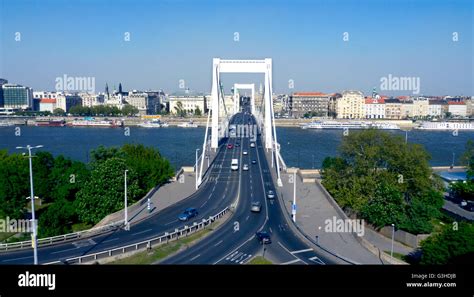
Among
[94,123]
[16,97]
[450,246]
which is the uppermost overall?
[16,97]

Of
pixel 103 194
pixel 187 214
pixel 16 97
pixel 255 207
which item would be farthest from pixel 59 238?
pixel 16 97

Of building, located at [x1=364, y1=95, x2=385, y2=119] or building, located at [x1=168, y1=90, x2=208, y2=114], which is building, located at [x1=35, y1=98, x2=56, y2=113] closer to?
building, located at [x1=168, y1=90, x2=208, y2=114]

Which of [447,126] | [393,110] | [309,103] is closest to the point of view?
[447,126]

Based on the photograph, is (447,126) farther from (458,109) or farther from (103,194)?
(103,194)

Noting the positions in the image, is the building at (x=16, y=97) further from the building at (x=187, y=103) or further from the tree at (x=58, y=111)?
the building at (x=187, y=103)

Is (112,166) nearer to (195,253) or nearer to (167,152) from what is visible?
(195,253)

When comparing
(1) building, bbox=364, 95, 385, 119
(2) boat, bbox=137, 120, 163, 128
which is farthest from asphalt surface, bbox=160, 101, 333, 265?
(1) building, bbox=364, 95, 385, 119
